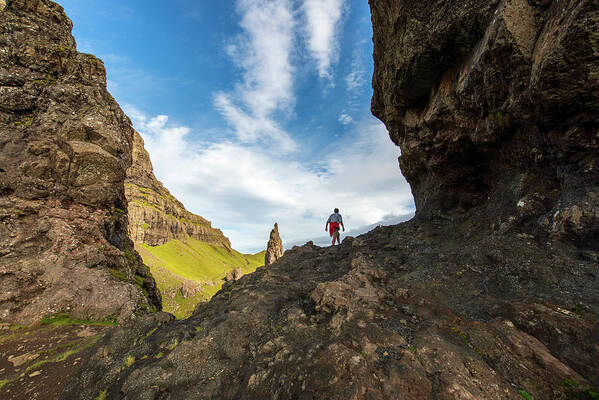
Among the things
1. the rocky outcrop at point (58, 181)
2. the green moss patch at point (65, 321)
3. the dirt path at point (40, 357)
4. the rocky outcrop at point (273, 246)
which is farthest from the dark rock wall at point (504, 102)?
the rocky outcrop at point (273, 246)

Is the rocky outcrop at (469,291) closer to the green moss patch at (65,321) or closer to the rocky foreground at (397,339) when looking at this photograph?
the rocky foreground at (397,339)

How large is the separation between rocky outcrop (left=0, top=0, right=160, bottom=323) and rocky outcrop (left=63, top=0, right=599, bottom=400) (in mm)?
9103

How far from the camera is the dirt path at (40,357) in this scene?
26.2ft

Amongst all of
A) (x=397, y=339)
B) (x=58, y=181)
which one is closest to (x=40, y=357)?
(x=58, y=181)

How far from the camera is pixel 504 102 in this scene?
10.8 metres

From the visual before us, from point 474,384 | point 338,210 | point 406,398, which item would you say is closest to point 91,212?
point 338,210

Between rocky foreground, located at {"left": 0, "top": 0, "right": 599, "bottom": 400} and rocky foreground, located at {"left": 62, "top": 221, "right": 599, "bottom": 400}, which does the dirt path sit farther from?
rocky foreground, located at {"left": 62, "top": 221, "right": 599, "bottom": 400}

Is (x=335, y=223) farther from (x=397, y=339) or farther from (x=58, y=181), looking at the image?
(x=58, y=181)

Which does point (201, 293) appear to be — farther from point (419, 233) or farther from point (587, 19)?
point (587, 19)

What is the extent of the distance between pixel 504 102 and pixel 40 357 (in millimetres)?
24261

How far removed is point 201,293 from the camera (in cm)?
9956

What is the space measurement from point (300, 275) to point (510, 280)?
33.8ft

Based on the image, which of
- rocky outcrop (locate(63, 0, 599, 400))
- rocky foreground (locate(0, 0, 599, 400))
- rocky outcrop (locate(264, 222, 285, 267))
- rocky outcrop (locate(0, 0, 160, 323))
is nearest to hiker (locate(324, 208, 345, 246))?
rocky foreground (locate(0, 0, 599, 400))

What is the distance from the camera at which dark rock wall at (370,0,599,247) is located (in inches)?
308
